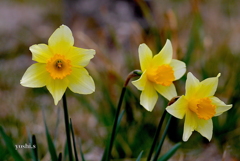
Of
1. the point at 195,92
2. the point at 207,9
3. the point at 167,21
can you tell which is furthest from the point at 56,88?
the point at 207,9

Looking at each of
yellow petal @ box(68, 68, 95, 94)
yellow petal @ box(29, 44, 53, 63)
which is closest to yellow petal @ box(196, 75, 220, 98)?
yellow petal @ box(68, 68, 95, 94)

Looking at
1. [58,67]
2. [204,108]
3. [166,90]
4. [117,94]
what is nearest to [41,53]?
[58,67]

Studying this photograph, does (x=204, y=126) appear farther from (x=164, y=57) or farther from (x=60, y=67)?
(x=60, y=67)

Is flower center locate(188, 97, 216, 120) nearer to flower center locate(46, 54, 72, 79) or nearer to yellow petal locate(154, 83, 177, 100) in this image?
yellow petal locate(154, 83, 177, 100)

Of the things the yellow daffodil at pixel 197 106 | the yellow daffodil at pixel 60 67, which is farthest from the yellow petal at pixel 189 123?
the yellow daffodil at pixel 60 67

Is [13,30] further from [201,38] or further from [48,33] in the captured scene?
[201,38]

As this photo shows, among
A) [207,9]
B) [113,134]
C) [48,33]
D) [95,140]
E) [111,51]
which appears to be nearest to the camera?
[113,134]

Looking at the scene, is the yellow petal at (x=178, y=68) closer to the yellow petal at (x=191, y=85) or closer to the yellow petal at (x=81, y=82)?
the yellow petal at (x=191, y=85)
